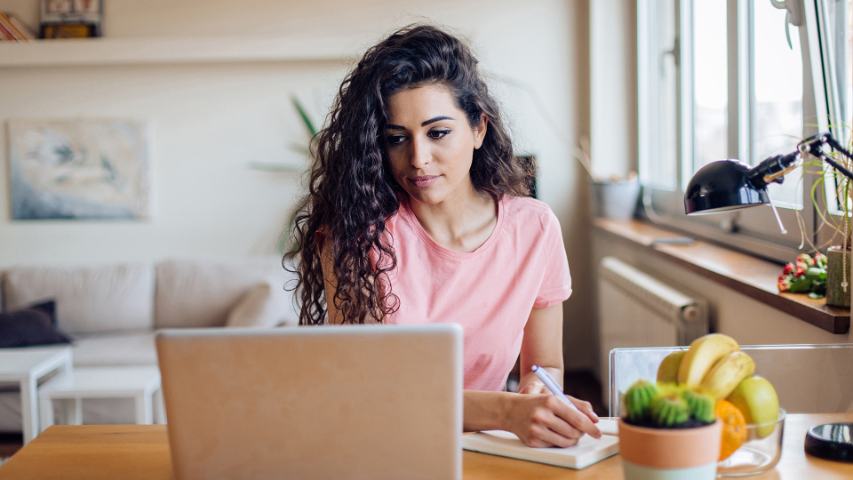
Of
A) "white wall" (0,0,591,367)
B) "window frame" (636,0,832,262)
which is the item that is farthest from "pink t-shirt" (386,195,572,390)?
"white wall" (0,0,591,367)

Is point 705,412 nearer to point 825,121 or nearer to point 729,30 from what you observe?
point 825,121

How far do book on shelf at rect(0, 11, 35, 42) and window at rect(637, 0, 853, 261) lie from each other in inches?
124

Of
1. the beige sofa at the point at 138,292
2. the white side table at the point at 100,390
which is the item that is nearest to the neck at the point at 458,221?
the white side table at the point at 100,390

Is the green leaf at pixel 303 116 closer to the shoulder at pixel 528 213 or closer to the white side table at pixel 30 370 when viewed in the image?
the white side table at pixel 30 370

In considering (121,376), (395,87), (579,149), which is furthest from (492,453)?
(579,149)

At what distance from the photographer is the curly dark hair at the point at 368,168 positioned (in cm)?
167

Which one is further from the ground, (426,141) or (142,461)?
(426,141)

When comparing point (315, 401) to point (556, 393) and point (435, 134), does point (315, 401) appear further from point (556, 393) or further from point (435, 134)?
point (435, 134)

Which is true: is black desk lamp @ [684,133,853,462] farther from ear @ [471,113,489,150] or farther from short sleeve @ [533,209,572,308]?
ear @ [471,113,489,150]

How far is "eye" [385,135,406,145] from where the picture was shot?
5.59 feet

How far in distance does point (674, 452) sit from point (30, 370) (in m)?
3.02

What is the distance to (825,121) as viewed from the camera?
7.38 ft

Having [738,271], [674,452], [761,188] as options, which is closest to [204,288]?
[738,271]

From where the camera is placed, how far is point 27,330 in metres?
4.04
